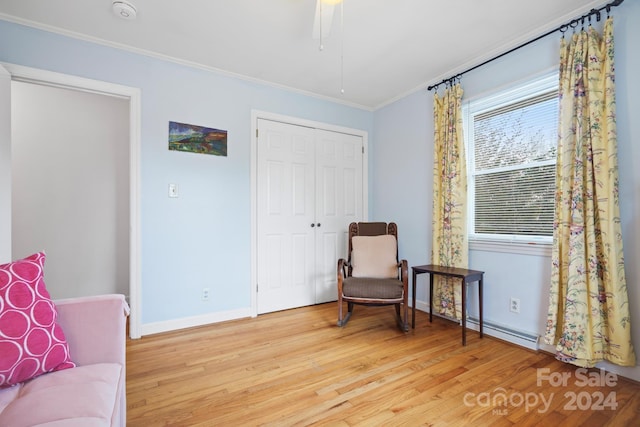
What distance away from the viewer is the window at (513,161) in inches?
91.6

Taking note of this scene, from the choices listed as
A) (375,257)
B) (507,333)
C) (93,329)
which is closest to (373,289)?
(375,257)

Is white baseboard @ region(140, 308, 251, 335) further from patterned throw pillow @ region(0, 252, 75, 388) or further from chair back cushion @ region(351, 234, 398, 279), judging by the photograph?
patterned throw pillow @ region(0, 252, 75, 388)

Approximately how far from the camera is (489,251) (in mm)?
2664

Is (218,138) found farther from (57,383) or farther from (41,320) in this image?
(57,383)

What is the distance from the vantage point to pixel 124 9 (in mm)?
2049

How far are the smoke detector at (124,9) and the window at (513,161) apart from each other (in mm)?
2942

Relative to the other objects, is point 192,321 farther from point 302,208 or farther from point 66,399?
point 66,399

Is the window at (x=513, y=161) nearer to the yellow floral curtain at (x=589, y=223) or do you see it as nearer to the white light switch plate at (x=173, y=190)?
the yellow floral curtain at (x=589, y=223)

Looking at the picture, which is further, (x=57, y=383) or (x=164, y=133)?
(x=164, y=133)

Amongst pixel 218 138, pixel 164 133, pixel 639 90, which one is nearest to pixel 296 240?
pixel 218 138

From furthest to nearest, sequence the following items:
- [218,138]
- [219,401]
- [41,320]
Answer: [218,138], [219,401], [41,320]

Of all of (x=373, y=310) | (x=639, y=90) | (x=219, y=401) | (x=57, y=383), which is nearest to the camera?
(x=57, y=383)

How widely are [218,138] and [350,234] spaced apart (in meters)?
1.76

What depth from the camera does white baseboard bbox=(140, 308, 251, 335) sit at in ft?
8.58
